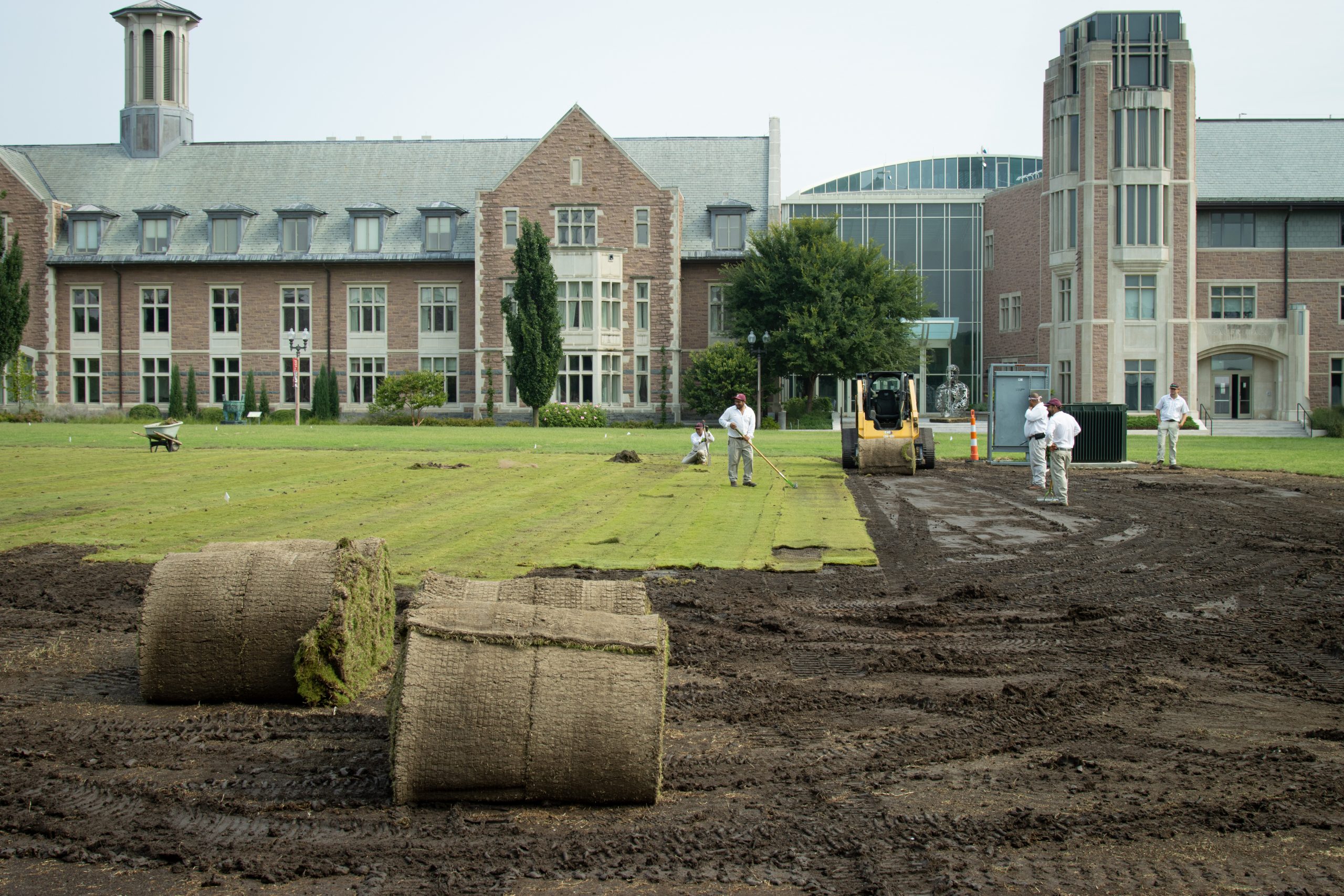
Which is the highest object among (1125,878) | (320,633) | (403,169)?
(403,169)

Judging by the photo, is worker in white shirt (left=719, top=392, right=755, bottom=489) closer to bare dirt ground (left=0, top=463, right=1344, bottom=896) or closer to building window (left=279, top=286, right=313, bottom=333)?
Answer: bare dirt ground (left=0, top=463, right=1344, bottom=896)

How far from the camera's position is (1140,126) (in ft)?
169

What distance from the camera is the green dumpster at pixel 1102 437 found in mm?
27266

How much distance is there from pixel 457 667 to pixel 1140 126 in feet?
177

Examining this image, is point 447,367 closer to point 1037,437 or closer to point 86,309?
point 86,309

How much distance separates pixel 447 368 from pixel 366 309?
4995 millimetres

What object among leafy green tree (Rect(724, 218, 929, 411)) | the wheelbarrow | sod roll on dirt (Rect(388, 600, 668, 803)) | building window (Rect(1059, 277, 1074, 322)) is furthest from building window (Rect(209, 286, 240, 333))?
sod roll on dirt (Rect(388, 600, 668, 803))

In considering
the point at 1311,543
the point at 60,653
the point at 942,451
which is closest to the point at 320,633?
the point at 60,653

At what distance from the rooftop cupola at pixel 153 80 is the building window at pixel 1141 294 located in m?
48.6

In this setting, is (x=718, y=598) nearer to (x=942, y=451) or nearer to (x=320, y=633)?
(x=320, y=633)

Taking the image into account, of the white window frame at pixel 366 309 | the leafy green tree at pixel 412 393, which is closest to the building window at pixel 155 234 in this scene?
the white window frame at pixel 366 309

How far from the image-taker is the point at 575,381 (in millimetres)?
52719

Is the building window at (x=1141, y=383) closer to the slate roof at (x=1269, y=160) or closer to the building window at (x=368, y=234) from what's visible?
the slate roof at (x=1269, y=160)

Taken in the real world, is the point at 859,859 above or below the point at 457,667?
below
